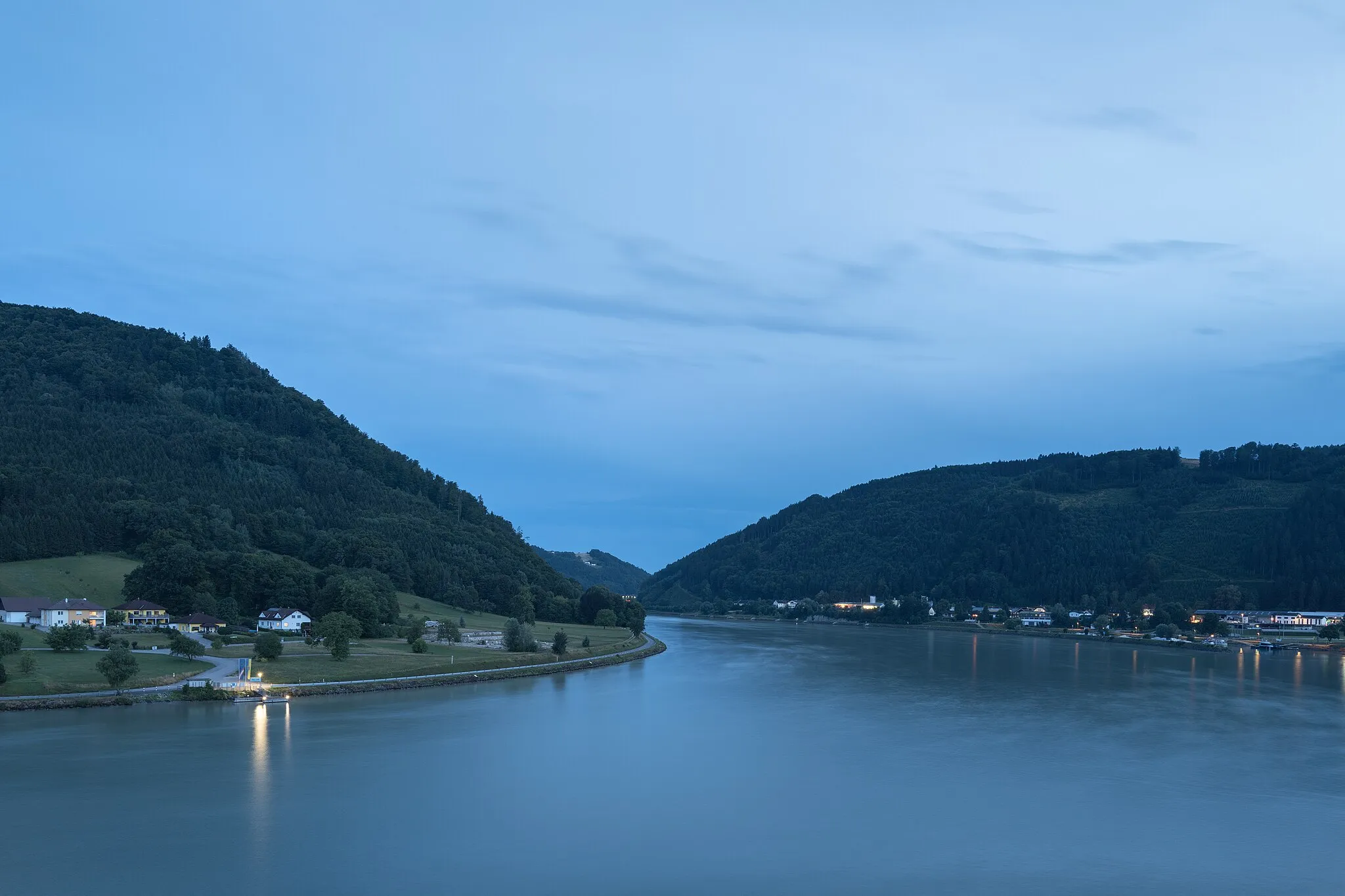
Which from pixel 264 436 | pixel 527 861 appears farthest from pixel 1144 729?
pixel 264 436

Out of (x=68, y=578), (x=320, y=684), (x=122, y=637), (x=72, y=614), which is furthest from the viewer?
(x=68, y=578)

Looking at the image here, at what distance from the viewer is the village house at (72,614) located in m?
35.8

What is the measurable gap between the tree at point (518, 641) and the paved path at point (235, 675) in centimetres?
217

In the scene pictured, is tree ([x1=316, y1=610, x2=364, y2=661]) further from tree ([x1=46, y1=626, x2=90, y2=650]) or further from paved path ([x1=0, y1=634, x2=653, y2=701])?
tree ([x1=46, y1=626, x2=90, y2=650])

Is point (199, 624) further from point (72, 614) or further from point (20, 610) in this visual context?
point (20, 610)

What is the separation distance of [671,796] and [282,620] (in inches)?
1051

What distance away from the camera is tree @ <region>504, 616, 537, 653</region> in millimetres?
41906

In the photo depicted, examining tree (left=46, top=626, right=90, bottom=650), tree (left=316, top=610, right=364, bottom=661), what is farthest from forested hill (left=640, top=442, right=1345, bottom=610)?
tree (left=46, top=626, right=90, bottom=650)

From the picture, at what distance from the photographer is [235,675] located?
2927 centimetres

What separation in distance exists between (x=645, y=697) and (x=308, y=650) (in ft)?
39.2

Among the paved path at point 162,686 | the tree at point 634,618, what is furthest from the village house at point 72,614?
the tree at point 634,618

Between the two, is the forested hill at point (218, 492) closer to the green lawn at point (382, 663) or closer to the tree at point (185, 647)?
the green lawn at point (382, 663)

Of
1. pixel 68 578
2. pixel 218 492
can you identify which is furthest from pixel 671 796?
pixel 218 492

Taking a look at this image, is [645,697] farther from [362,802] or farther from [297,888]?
[297,888]
